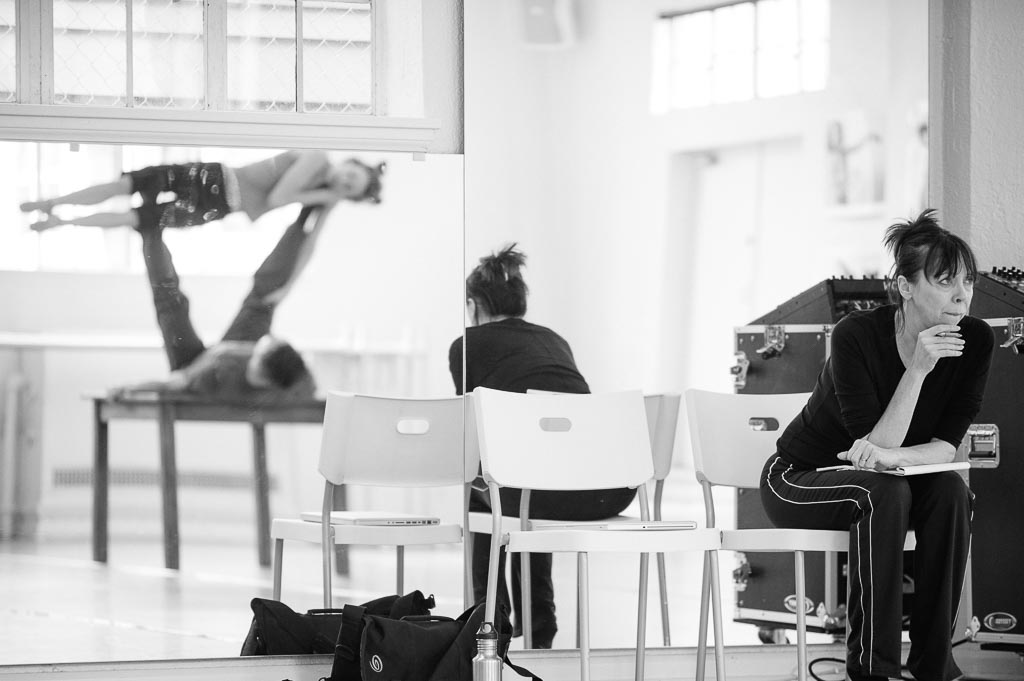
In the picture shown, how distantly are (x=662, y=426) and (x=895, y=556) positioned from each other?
897mm

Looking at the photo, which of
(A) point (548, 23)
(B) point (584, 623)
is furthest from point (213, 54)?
(B) point (584, 623)

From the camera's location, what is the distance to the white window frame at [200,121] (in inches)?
126

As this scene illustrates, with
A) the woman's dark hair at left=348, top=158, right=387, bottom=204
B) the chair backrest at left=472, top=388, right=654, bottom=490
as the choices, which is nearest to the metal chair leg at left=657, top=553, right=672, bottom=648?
the chair backrest at left=472, top=388, right=654, bottom=490

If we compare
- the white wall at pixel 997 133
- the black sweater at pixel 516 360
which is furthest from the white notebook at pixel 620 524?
the white wall at pixel 997 133

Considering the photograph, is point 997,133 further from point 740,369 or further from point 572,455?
point 572,455

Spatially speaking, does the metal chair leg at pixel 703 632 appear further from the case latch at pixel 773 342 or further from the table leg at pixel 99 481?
the table leg at pixel 99 481

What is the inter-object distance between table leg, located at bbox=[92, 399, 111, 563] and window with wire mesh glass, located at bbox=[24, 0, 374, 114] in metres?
0.84

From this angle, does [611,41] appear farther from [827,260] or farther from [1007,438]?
[1007,438]

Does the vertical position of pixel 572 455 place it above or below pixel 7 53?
below

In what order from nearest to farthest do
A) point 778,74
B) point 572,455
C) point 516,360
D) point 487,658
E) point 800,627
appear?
point 487,658, point 800,627, point 572,455, point 516,360, point 778,74

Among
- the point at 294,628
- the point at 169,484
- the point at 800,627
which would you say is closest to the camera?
the point at 800,627

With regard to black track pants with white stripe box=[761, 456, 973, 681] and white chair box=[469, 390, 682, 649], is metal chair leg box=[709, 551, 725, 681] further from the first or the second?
white chair box=[469, 390, 682, 649]

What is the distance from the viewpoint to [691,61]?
3.58 metres

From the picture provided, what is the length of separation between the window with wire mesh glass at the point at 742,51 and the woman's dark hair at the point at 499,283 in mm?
657
